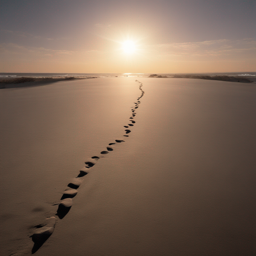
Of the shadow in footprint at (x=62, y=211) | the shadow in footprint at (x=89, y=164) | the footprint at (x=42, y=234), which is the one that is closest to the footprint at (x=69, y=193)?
the shadow in footprint at (x=62, y=211)

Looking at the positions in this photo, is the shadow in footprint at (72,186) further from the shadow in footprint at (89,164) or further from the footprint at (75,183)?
the shadow in footprint at (89,164)

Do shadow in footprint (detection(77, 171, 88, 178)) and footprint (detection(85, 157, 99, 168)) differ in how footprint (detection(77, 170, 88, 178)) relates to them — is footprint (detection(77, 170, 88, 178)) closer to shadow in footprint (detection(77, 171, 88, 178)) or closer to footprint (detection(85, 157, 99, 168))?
shadow in footprint (detection(77, 171, 88, 178))

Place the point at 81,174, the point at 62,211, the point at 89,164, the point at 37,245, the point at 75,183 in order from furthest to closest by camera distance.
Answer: the point at 89,164, the point at 81,174, the point at 75,183, the point at 62,211, the point at 37,245

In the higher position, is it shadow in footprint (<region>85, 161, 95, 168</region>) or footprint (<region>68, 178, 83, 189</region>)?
footprint (<region>68, 178, 83, 189</region>)

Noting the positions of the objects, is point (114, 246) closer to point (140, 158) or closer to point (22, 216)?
point (22, 216)

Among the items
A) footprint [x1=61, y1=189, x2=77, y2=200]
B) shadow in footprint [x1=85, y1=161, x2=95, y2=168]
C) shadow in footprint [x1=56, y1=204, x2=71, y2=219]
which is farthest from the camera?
shadow in footprint [x1=85, y1=161, x2=95, y2=168]

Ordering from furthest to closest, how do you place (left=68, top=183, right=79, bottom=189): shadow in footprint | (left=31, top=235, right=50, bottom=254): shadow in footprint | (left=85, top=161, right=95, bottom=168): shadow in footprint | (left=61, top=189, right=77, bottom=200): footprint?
(left=85, top=161, right=95, bottom=168): shadow in footprint < (left=68, top=183, right=79, bottom=189): shadow in footprint < (left=61, top=189, right=77, bottom=200): footprint < (left=31, top=235, right=50, bottom=254): shadow in footprint

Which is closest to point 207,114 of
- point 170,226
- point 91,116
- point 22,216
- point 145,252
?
point 91,116

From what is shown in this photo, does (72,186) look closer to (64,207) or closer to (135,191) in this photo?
(64,207)

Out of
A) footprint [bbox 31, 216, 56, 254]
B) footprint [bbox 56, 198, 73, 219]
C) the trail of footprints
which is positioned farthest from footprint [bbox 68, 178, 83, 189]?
footprint [bbox 31, 216, 56, 254]

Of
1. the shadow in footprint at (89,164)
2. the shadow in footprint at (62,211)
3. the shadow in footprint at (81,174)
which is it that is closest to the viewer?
the shadow in footprint at (62,211)

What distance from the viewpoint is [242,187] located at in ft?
4.33

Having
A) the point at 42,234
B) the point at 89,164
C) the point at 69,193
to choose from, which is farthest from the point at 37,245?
the point at 89,164

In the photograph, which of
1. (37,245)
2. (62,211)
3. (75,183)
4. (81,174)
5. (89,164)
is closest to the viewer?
(37,245)
